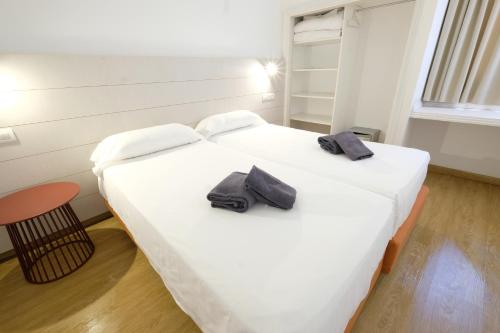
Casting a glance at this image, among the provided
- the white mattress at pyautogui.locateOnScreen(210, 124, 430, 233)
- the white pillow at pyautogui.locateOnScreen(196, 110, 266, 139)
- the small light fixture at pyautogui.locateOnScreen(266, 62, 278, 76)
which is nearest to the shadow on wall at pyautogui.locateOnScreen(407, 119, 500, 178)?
the white mattress at pyautogui.locateOnScreen(210, 124, 430, 233)

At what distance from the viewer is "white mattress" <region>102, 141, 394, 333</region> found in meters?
0.69

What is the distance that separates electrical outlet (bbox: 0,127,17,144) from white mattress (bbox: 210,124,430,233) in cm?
144

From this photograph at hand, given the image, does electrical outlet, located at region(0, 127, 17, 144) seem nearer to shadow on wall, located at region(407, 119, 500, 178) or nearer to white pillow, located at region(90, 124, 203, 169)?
white pillow, located at region(90, 124, 203, 169)

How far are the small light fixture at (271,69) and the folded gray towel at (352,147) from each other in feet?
5.18

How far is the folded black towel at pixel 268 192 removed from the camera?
1.11 metres

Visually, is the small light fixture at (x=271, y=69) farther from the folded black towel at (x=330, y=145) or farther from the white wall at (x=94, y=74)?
the folded black towel at (x=330, y=145)

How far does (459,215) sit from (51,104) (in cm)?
333

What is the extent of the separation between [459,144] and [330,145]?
6.06 ft

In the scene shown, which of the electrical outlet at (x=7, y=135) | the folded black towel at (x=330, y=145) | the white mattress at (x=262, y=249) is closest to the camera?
the white mattress at (x=262, y=249)

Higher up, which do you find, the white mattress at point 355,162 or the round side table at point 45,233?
the white mattress at point 355,162

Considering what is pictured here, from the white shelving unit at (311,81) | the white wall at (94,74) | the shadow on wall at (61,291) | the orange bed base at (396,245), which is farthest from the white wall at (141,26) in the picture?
the orange bed base at (396,245)

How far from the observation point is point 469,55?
2.22m

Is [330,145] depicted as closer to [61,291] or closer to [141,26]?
[141,26]

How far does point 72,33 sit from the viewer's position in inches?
63.9
